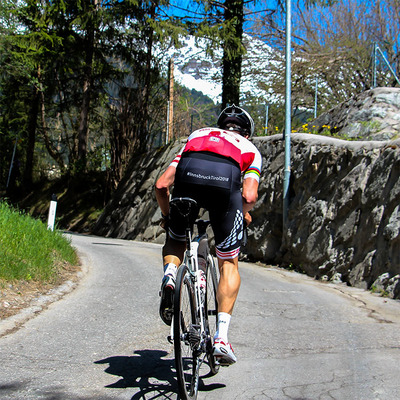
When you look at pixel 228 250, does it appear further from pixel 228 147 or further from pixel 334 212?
pixel 334 212

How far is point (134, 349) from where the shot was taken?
437cm

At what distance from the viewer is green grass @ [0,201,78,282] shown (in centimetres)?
643

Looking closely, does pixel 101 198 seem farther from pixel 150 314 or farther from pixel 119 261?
pixel 150 314

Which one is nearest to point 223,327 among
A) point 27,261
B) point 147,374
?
point 147,374

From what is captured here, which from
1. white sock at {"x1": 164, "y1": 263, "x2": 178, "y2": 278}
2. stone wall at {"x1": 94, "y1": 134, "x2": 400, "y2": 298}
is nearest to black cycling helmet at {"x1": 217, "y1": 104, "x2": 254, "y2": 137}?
white sock at {"x1": 164, "y1": 263, "x2": 178, "y2": 278}

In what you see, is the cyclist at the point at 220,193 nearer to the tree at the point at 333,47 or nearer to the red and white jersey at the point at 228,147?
the red and white jersey at the point at 228,147

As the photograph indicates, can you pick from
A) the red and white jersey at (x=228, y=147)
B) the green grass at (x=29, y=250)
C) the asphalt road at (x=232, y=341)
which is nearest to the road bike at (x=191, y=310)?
the asphalt road at (x=232, y=341)

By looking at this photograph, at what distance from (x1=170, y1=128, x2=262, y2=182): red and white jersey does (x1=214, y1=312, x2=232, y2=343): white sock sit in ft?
3.04

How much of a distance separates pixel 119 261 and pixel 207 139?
757 cm

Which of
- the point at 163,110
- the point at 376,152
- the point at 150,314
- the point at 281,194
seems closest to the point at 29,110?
the point at 163,110

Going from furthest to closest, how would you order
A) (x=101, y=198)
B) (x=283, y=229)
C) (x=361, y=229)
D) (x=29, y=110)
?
(x=29, y=110) < (x=101, y=198) < (x=283, y=229) < (x=361, y=229)

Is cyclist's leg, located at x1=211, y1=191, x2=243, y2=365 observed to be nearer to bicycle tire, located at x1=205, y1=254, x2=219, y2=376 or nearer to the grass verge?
bicycle tire, located at x1=205, y1=254, x2=219, y2=376

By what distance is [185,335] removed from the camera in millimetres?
3129

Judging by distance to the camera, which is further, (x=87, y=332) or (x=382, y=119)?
(x=382, y=119)
